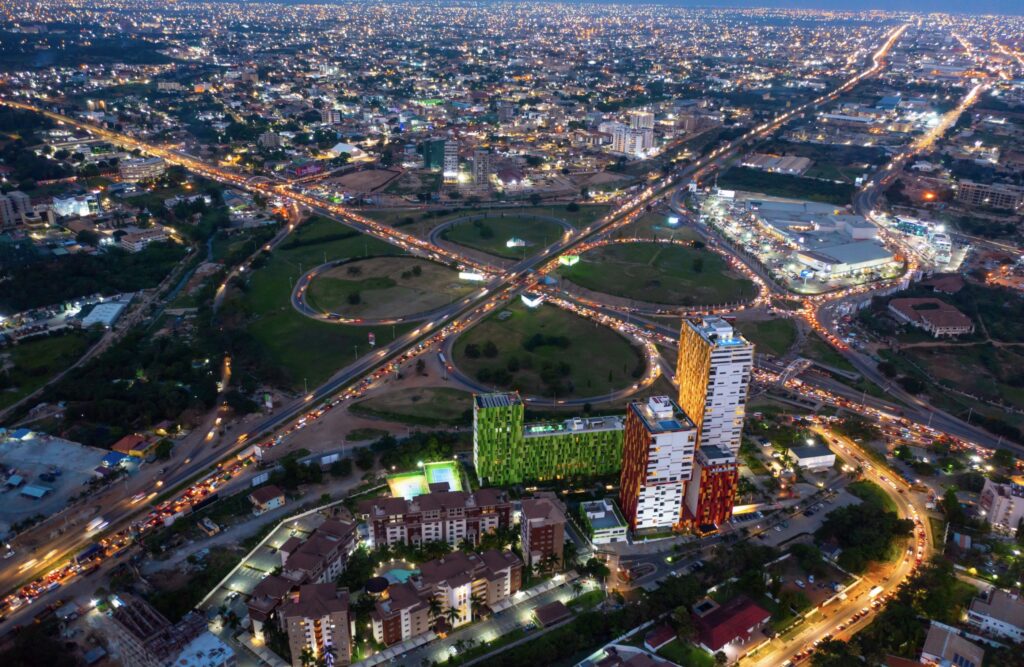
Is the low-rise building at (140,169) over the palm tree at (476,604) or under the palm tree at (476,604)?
over

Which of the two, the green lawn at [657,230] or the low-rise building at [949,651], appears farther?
the green lawn at [657,230]

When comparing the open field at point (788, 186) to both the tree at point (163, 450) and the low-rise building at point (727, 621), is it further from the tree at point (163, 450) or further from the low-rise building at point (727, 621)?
the tree at point (163, 450)

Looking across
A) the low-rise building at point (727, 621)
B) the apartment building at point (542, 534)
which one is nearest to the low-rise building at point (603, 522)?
the apartment building at point (542, 534)

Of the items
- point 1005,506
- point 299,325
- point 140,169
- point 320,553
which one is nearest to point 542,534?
point 320,553

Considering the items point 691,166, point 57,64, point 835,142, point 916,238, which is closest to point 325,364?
point 916,238

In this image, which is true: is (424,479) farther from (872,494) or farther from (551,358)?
(872,494)

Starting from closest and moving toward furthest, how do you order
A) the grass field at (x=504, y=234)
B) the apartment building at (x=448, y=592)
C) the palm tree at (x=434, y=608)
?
the apartment building at (x=448, y=592)
the palm tree at (x=434, y=608)
the grass field at (x=504, y=234)

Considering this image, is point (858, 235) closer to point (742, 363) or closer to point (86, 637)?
point (742, 363)
